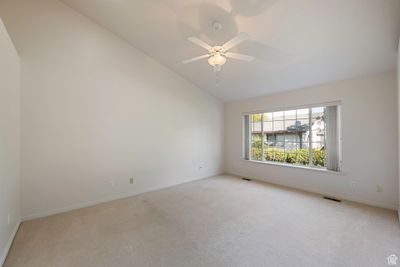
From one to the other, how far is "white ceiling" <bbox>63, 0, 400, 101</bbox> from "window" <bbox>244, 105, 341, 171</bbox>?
2.66 feet

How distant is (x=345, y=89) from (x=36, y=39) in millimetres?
5464

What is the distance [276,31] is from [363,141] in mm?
2560

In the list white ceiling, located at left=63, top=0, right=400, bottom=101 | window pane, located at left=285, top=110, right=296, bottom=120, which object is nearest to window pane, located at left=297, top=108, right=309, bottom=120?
window pane, located at left=285, top=110, right=296, bottom=120

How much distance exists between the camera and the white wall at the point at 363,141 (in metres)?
3.12

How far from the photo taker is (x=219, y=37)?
312cm

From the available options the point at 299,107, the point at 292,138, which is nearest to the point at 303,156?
the point at 292,138

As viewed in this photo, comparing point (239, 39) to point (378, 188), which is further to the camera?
point (378, 188)

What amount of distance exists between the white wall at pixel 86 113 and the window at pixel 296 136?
2.20m

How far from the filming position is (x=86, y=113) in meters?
3.35

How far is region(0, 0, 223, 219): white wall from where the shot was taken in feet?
9.40

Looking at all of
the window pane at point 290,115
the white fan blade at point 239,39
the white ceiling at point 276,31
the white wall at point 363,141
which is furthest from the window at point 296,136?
the white fan blade at point 239,39

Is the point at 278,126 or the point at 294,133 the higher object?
the point at 278,126

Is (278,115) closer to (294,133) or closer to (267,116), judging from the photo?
(267,116)

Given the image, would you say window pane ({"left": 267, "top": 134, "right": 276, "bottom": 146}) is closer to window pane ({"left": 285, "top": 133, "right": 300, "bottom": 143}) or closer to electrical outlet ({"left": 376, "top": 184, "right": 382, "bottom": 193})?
window pane ({"left": 285, "top": 133, "right": 300, "bottom": 143})
